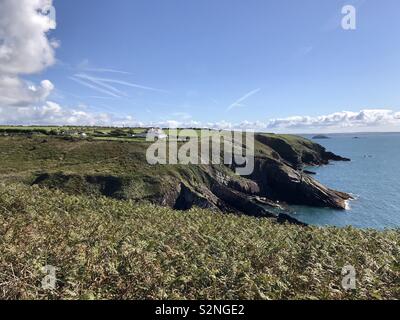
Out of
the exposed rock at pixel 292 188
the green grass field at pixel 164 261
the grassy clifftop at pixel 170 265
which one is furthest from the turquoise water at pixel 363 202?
the grassy clifftop at pixel 170 265

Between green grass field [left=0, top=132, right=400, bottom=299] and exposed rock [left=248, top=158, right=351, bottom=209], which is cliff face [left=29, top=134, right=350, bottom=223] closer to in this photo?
exposed rock [left=248, top=158, right=351, bottom=209]

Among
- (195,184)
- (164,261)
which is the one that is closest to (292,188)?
(195,184)

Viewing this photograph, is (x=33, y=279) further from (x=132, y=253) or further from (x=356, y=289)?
(x=356, y=289)

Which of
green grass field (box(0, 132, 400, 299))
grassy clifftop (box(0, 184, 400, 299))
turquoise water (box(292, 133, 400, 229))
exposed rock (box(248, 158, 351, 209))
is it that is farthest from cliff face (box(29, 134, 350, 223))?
grassy clifftop (box(0, 184, 400, 299))

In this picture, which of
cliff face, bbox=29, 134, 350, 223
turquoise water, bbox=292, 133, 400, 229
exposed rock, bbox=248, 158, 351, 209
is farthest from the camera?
exposed rock, bbox=248, 158, 351, 209

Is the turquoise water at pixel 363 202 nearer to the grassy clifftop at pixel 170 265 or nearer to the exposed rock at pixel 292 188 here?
the exposed rock at pixel 292 188

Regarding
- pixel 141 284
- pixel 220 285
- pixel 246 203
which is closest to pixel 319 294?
pixel 220 285

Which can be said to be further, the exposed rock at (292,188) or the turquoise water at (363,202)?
the exposed rock at (292,188)

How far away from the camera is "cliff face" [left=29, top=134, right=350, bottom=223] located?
74125 mm

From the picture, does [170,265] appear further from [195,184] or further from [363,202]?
[363,202]

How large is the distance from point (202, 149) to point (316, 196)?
3649 centimetres

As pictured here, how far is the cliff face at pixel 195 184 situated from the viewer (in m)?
74.1

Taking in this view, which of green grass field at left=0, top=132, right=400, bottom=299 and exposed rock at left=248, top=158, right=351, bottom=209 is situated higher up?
green grass field at left=0, top=132, right=400, bottom=299

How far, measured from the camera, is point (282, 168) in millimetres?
111500
